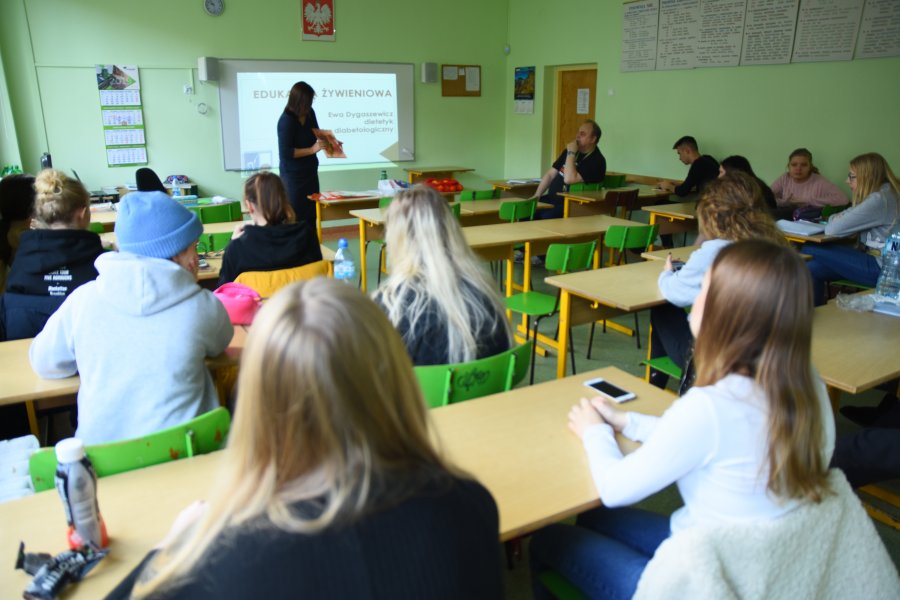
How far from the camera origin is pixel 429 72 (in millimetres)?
8883

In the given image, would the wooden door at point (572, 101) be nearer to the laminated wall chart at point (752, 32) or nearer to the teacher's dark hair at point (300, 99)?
the laminated wall chart at point (752, 32)

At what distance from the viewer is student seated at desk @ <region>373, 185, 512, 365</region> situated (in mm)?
2010

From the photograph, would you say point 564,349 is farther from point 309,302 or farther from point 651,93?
point 651,93

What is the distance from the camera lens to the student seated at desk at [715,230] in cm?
264

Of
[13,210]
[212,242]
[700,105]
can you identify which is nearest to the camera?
[13,210]

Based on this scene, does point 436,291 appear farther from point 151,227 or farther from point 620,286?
point 620,286

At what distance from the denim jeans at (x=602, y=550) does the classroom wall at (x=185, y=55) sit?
23.5 ft

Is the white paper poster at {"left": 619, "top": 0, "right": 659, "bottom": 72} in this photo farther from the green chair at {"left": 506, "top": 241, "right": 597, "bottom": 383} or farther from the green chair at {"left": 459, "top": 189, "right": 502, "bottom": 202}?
the green chair at {"left": 506, "top": 241, "right": 597, "bottom": 383}

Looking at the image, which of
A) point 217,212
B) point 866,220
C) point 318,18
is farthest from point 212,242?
point 318,18

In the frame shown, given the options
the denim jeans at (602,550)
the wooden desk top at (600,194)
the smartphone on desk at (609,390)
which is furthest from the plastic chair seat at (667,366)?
the wooden desk top at (600,194)

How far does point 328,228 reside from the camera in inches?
337

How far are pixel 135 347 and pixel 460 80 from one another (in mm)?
8287

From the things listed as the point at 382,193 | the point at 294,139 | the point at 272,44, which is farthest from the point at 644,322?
the point at 272,44

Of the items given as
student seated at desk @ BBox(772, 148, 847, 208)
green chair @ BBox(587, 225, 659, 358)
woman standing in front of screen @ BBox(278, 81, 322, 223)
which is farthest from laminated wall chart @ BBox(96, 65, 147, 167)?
student seated at desk @ BBox(772, 148, 847, 208)
